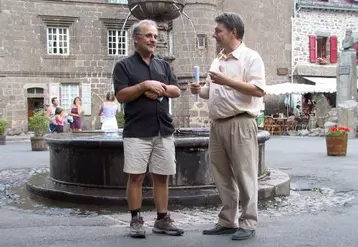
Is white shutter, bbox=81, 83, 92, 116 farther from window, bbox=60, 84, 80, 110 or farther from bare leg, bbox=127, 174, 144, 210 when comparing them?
bare leg, bbox=127, 174, 144, 210

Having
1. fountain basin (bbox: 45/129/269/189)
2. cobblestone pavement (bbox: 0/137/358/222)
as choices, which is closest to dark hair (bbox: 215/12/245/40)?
cobblestone pavement (bbox: 0/137/358/222)

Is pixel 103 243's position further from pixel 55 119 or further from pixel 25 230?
pixel 55 119

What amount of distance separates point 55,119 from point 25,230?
1157 centimetres

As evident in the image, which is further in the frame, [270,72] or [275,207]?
[270,72]

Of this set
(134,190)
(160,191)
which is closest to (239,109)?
(160,191)

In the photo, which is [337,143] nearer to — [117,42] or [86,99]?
[86,99]

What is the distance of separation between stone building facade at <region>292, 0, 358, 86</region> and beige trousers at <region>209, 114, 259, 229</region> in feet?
96.1

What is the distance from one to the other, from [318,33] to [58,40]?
15.9 meters

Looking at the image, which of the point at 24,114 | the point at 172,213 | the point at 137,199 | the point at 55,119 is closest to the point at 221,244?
the point at 137,199

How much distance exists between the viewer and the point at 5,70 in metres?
28.9

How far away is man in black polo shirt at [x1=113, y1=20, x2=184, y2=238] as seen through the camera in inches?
→ 179

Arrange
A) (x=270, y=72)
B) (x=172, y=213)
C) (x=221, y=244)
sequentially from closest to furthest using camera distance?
(x=221, y=244) → (x=172, y=213) → (x=270, y=72)

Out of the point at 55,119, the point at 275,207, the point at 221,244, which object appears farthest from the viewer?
the point at 55,119

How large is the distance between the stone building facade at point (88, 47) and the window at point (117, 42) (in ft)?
0.11
